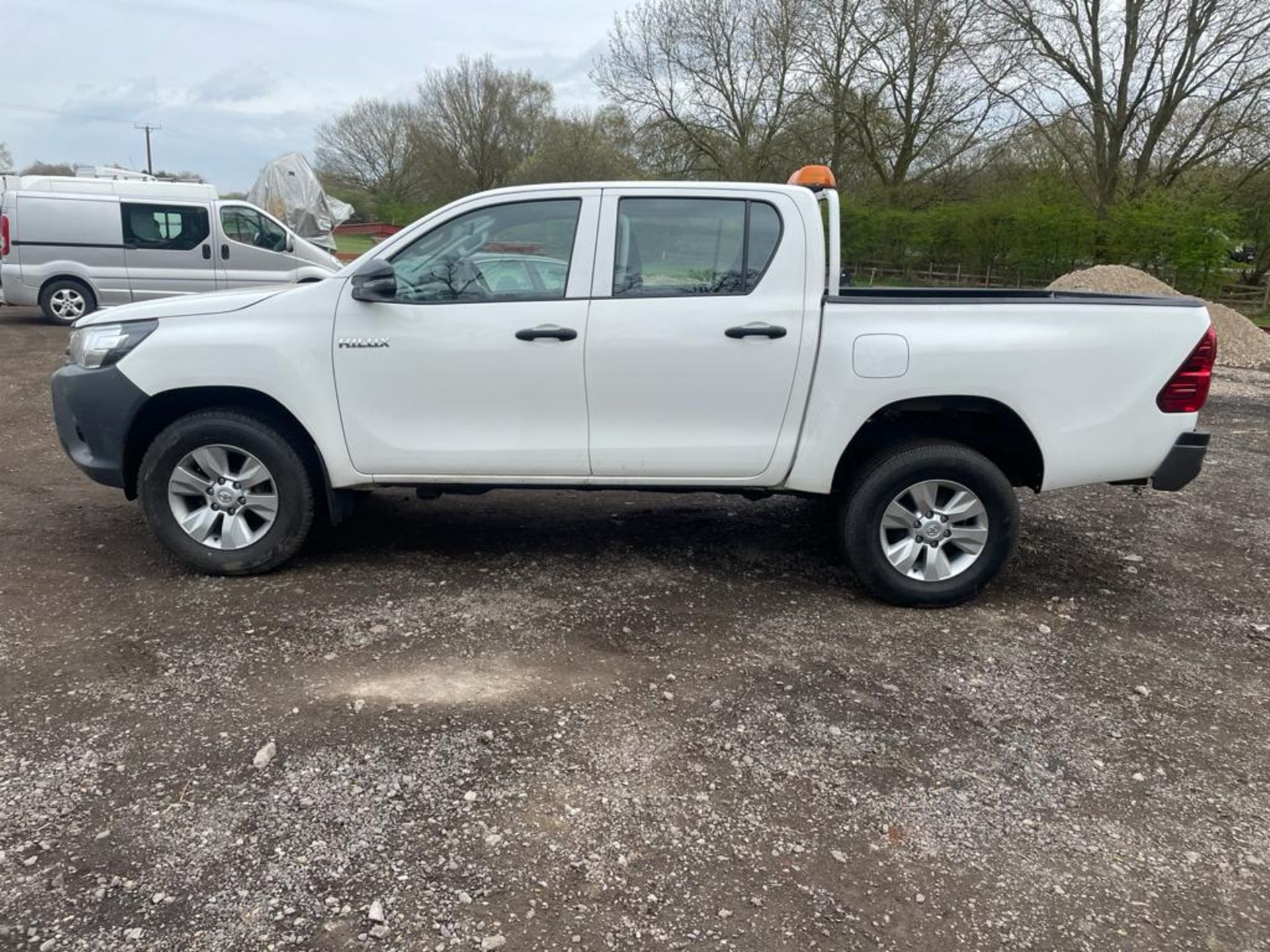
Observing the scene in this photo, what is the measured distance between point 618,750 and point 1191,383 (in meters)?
3.08

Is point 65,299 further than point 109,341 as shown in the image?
Yes

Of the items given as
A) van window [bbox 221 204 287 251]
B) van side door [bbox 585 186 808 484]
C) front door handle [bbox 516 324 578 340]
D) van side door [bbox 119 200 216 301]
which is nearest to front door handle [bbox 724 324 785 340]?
van side door [bbox 585 186 808 484]

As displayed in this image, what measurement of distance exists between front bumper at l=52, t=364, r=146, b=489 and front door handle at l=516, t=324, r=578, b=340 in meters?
1.83

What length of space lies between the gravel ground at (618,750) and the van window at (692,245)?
1.47m

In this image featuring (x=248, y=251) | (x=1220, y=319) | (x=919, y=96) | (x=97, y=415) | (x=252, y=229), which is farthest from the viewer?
(x=919, y=96)

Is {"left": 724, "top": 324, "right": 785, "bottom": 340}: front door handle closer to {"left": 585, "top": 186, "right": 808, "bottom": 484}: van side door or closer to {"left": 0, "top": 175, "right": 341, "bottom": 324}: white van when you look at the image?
{"left": 585, "top": 186, "right": 808, "bottom": 484}: van side door

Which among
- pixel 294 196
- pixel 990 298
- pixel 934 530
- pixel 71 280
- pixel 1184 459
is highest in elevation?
pixel 294 196

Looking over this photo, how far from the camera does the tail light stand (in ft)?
13.9

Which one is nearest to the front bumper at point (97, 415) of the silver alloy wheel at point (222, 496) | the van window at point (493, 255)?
the silver alloy wheel at point (222, 496)

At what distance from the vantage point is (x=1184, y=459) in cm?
433

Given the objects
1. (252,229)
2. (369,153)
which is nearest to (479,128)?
(369,153)

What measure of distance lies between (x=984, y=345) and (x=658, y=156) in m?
28.9

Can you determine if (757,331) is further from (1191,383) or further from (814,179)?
(1191,383)

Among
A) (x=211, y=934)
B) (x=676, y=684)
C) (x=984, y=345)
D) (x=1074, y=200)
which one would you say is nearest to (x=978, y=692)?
(x=676, y=684)
